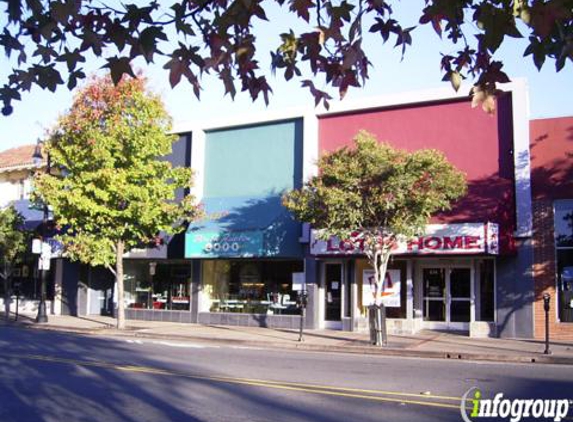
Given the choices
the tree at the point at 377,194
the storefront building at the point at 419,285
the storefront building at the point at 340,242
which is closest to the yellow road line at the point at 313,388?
the tree at the point at 377,194

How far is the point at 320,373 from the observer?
12742 millimetres

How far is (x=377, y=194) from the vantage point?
Answer: 59.8ft

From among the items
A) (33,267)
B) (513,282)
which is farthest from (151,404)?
(33,267)

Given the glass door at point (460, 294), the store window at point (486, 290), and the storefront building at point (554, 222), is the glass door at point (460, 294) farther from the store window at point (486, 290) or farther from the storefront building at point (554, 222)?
the storefront building at point (554, 222)

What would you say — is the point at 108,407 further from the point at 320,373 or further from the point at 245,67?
the point at 245,67

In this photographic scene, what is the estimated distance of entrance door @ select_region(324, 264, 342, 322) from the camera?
24.1 meters

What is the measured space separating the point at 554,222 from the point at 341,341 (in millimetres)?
7503

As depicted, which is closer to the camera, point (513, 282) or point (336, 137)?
point (513, 282)

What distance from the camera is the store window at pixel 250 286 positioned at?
2491 cm

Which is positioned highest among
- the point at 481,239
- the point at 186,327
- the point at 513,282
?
the point at 481,239

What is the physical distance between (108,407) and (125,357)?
19.8 feet

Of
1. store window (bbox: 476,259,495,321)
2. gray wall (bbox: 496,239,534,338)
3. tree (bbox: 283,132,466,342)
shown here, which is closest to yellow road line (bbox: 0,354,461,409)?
tree (bbox: 283,132,466,342)

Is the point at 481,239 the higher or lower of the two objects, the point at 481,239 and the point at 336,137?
the lower

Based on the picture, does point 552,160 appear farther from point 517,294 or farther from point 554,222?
point 517,294
